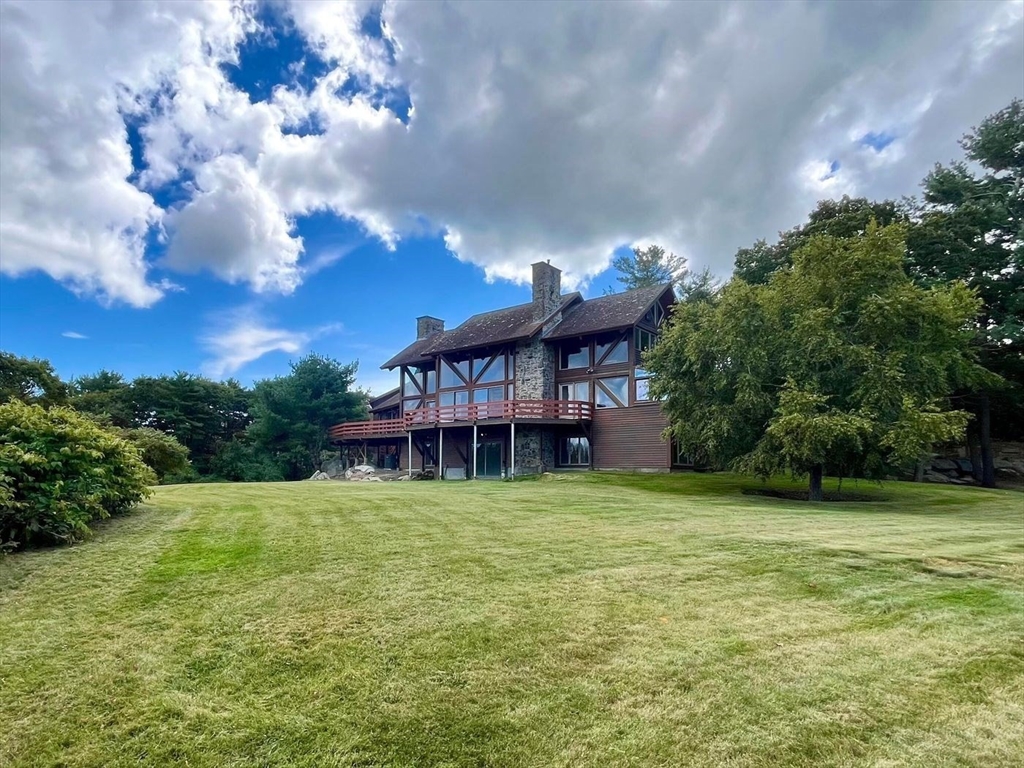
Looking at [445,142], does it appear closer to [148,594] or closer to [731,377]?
[731,377]

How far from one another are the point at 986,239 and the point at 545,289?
63.2 ft

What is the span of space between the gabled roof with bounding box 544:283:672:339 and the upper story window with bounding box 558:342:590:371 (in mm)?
993

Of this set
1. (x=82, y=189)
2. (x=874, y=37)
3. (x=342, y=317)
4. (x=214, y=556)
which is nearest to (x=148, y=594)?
(x=214, y=556)

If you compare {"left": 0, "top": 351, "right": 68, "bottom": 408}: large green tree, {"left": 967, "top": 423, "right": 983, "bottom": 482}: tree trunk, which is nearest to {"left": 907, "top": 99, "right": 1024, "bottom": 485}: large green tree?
{"left": 967, "top": 423, "right": 983, "bottom": 482}: tree trunk

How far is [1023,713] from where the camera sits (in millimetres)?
2982

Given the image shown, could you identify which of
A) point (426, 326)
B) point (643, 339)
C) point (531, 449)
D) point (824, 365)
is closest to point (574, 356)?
point (643, 339)

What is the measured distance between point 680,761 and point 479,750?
98 centimetres

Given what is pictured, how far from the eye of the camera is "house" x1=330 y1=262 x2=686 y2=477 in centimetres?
2209

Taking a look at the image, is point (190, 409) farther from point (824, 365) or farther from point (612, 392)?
point (824, 365)

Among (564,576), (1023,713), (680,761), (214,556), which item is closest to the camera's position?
A: (680,761)

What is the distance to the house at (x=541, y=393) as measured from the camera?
72.5ft

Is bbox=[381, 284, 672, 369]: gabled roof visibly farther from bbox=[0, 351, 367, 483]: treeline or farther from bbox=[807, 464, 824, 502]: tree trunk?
bbox=[807, 464, 824, 502]: tree trunk

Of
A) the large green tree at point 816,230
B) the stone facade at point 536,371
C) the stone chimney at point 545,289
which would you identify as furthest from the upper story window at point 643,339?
the large green tree at point 816,230

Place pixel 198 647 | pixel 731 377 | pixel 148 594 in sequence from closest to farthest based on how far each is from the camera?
pixel 198 647
pixel 148 594
pixel 731 377
